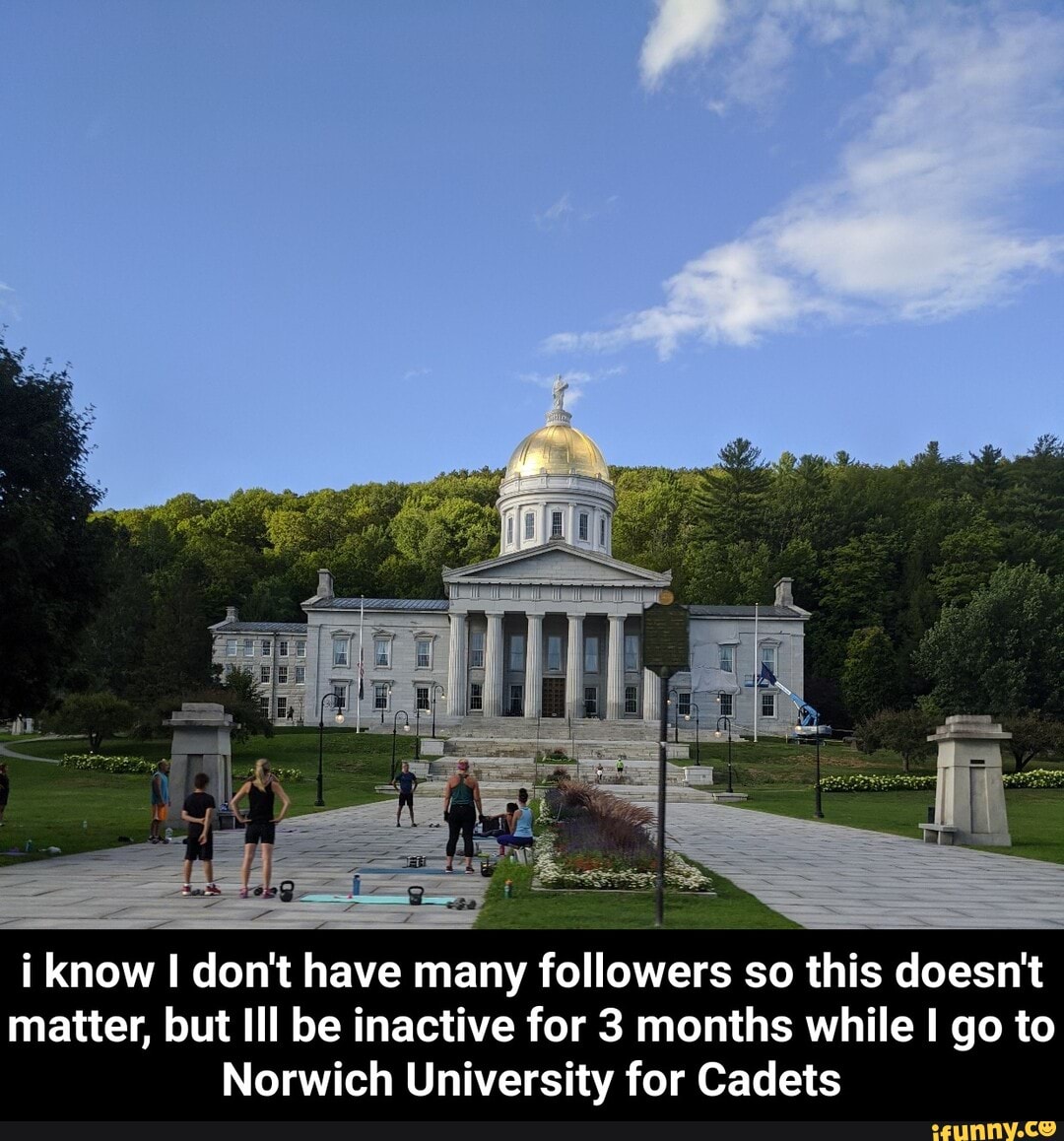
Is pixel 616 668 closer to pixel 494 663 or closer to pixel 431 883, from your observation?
pixel 494 663

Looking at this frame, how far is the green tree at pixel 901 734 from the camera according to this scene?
58.7m

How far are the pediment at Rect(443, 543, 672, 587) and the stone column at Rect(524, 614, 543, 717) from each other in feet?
10.7

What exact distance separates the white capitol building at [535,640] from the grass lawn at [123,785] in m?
11.0

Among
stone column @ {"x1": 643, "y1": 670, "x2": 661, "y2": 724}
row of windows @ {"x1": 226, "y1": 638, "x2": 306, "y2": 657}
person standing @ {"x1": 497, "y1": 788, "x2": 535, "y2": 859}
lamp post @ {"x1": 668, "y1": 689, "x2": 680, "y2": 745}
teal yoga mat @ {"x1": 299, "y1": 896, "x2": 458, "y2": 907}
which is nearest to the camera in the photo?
teal yoga mat @ {"x1": 299, "y1": 896, "x2": 458, "y2": 907}

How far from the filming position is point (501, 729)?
7444 centimetres

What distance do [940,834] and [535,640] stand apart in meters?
56.1

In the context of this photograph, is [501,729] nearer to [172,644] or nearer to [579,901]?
[172,644]

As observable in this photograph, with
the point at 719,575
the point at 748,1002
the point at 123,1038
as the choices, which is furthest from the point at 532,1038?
the point at 719,575

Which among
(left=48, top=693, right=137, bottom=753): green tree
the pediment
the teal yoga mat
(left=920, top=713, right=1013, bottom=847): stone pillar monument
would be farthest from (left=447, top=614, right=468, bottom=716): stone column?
the teal yoga mat

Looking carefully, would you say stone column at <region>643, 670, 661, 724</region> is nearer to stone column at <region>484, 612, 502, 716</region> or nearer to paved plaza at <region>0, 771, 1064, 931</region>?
stone column at <region>484, 612, 502, 716</region>

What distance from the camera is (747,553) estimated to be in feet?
361

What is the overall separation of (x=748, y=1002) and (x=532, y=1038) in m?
1.60

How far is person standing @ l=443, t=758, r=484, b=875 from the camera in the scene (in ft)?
62.4

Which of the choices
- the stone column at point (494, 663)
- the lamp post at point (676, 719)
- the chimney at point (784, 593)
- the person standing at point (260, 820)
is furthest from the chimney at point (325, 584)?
the person standing at point (260, 820)
